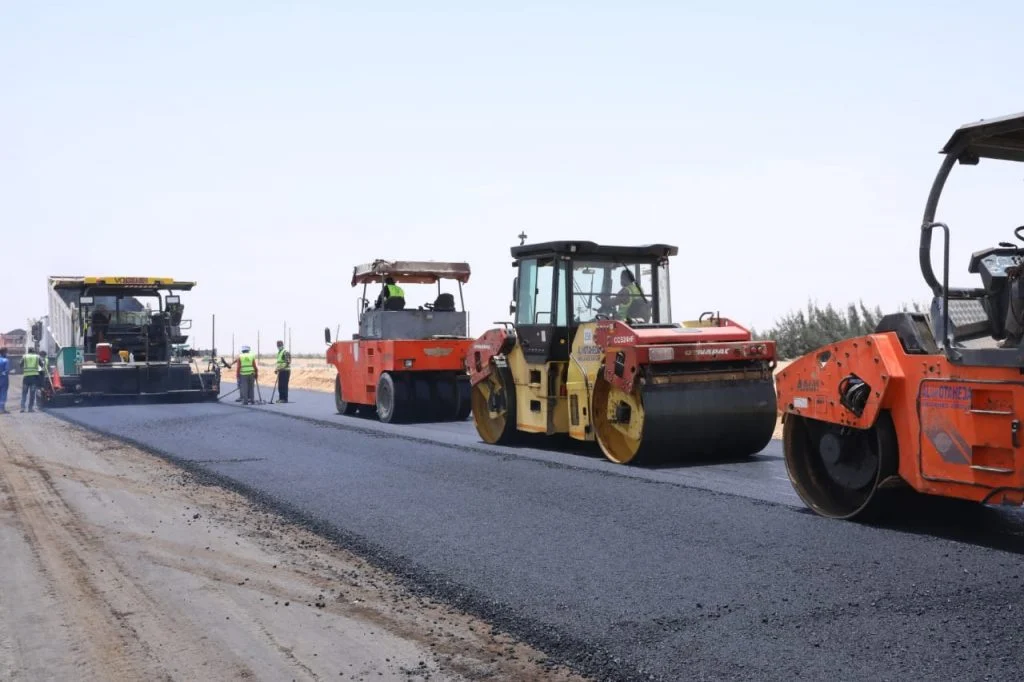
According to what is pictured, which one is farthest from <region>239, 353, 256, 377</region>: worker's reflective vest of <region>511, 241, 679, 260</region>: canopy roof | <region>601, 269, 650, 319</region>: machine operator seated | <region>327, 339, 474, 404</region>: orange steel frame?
<region>601, 269, 650, 319</region>: machine operator seated

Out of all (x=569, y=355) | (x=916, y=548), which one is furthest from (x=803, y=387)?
(x=569, y=355)

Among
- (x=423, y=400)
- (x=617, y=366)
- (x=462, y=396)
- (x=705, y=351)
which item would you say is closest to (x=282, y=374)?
(x=423, y=400)

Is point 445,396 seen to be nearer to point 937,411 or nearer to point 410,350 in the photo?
point 410,350

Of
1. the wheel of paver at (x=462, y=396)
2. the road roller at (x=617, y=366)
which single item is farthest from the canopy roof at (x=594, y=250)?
the wheel of paver at (x=462, y=396)

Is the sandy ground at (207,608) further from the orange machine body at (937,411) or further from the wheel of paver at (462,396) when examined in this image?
the wheel of paver at (462,396)

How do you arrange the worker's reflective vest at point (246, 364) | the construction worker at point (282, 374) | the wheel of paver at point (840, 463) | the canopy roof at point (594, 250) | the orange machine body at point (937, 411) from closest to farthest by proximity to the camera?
the orange machine body at point (937, 411), the wheel of paver at point (840, 463), the canopy roof at point (594, 250), the worker's reflective vest at point (246, 364), the construction worker at point (282, 374)

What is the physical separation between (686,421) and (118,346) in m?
15.5

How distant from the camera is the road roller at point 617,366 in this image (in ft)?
33.5

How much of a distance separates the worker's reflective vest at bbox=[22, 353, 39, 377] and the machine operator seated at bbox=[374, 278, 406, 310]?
8.23 m

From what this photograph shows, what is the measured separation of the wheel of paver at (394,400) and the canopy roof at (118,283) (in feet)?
26.5

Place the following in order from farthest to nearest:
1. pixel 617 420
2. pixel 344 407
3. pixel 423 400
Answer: pixel 344 407, pixel 423 400, pixel 617 420

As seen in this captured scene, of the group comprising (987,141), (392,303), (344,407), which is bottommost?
(344,407)

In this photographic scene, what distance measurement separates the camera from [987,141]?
621 cm

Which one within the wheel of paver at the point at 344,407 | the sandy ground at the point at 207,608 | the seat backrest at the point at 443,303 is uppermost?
the seat backrest at the point at 443,303
